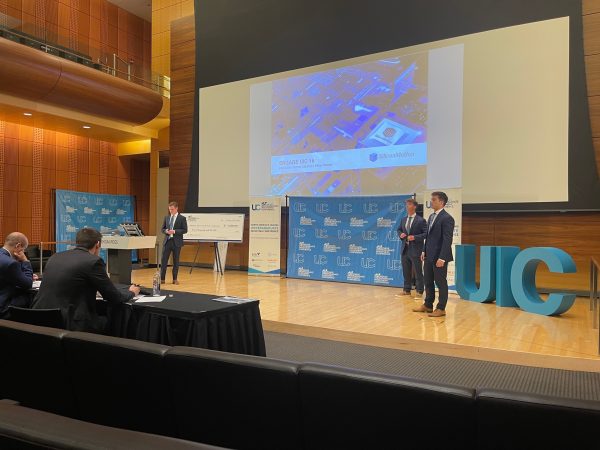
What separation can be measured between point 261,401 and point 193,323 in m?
1.41

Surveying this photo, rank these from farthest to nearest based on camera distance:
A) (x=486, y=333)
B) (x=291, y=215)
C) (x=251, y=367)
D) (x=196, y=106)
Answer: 1. (x=196, y=106)
2. (x=291, y=215)
3. (x=486, y=333)
4. (x=251, y=367)

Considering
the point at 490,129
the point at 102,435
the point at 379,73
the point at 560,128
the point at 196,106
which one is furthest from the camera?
the point at 196,106

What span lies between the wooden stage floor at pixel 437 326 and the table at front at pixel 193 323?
1516 millimetres

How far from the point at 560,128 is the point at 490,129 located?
921mm

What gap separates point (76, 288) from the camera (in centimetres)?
292

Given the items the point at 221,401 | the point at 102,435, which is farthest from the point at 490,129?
the point at 102,435

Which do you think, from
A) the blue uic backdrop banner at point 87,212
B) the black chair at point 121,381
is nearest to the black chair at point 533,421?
the black chair at point 121,381

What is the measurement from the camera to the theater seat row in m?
1.13

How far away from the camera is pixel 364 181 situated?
26.2 ft

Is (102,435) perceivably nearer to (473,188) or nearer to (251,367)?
(251,367)

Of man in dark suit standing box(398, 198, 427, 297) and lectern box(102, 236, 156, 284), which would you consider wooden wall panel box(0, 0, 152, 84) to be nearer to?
lectern box(102, 236, 156, 284)

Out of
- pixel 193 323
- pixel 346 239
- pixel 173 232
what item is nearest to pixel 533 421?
pixel 193 323

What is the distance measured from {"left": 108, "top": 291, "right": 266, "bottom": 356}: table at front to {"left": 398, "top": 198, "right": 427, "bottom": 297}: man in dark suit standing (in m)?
3.40

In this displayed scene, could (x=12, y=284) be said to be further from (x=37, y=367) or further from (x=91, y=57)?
(x=91, y=57)
